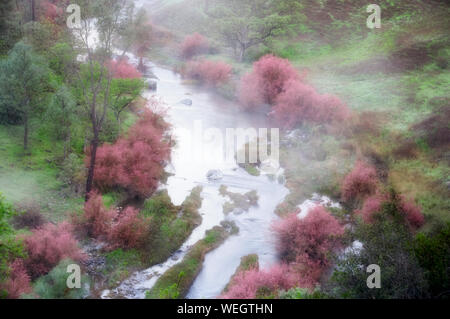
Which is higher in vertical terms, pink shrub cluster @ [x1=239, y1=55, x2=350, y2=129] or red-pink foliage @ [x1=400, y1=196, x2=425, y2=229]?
pink shrub cluster @ [x1=239, y1=55, x2=350, y2=129]

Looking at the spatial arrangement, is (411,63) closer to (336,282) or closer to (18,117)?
(336,282)

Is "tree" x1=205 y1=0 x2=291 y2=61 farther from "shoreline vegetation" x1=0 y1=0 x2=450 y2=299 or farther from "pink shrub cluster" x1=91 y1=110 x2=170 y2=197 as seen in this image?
"pink shrub cluster" x1=91 y1=110 x2=170 y2=197

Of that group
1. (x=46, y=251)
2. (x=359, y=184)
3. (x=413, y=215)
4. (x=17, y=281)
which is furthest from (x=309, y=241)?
(x=17, y=281)

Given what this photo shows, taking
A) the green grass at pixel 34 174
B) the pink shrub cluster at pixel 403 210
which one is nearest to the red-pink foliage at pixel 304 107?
the pink shrub cluster at pixel 403 210

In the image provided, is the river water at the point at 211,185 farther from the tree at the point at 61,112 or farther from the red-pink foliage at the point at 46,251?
the tree at the point at 61,112

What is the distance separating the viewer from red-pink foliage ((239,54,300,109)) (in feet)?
166

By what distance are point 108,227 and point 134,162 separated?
811cm

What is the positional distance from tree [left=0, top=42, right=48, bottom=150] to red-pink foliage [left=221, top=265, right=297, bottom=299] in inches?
815

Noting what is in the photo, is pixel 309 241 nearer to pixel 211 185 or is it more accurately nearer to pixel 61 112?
pixel 211 185

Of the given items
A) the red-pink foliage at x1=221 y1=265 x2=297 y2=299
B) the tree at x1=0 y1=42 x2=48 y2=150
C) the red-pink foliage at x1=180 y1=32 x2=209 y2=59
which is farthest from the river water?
the tree at x1=0 y1=42 x2=48 y2=150

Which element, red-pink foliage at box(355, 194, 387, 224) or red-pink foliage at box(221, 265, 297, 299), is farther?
red-pink foliage at box(355, 194, 387, 224)

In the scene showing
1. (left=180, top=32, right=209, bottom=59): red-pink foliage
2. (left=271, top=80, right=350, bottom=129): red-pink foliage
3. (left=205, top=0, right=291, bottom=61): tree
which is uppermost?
(left=205, top=0, right=291, bottom=61): tree
